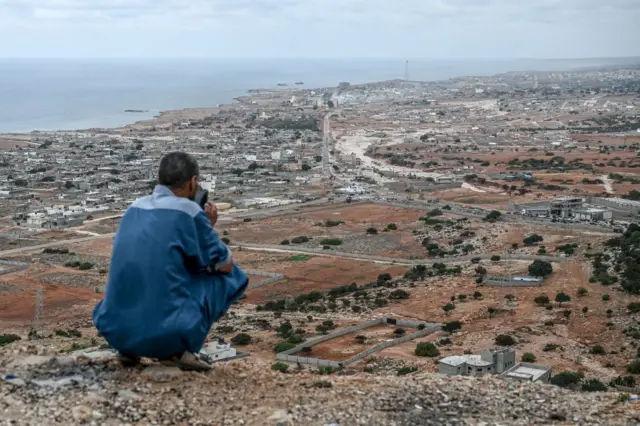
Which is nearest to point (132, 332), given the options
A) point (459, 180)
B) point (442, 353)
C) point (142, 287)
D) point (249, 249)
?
point (142, 287)

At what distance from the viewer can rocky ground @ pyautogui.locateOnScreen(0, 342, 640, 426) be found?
4906mm

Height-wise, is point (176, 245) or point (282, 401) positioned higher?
point (176, 245)

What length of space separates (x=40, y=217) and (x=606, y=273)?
25.0 m

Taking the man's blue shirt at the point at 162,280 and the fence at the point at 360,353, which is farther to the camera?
the fence at the point at 360,353

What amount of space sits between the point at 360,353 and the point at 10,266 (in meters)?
16.3

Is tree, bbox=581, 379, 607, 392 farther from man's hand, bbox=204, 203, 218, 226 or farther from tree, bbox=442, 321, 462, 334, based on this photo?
man's hand, bbox=204, 203, 218, 226

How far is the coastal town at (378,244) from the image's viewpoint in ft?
55.0

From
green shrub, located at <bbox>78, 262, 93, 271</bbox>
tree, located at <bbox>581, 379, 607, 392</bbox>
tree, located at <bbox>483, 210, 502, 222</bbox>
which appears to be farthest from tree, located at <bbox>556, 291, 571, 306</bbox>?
green shrub, located at <bbox>78, 262, 93, 271</bbox>

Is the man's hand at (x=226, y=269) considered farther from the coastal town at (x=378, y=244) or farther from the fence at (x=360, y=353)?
the fence at (x=360, y=353)

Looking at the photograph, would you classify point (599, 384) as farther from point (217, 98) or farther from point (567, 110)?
point (217, 98)

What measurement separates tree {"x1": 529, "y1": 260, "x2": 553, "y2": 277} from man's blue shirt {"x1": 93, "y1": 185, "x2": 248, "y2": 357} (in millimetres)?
20494

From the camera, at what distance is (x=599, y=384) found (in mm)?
13359

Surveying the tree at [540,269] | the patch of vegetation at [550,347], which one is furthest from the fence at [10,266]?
the patch of vegetation at [550,347]

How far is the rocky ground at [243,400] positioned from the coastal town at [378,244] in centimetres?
10
